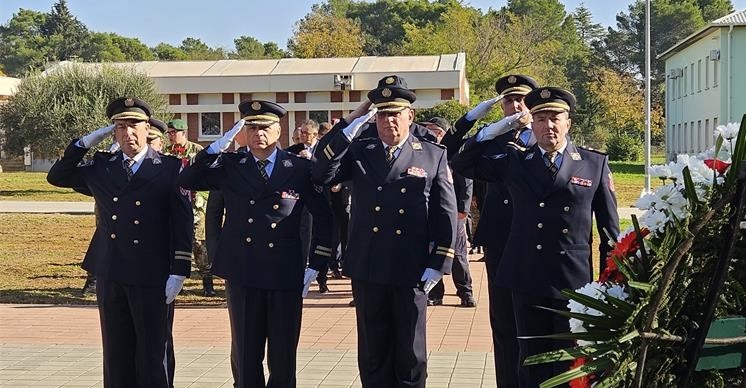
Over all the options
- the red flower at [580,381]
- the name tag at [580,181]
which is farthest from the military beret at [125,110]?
the red flower at [580,381]

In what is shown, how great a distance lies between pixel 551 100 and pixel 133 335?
8.90ft

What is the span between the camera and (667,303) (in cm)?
200

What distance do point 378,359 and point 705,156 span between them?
3.20m

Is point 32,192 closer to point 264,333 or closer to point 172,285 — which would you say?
point 172,285

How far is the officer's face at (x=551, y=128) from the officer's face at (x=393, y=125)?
2.77 feet

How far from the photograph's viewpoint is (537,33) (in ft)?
199

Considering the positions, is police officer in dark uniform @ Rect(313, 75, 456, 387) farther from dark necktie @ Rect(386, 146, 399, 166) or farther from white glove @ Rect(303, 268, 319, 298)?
white glove @ Rect(303, 268, 319, 298)

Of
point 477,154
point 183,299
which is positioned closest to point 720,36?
point 183,299

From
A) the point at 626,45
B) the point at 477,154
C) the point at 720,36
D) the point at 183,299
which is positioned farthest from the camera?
the point at 626,45

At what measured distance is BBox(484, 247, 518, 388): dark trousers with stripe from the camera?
5578mm

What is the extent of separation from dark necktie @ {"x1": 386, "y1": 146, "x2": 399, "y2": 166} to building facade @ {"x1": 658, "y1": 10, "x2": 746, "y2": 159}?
3244 centimetres

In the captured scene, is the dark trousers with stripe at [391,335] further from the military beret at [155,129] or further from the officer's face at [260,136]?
the military beret at [155,129]

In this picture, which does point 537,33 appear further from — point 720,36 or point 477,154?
point 477,154

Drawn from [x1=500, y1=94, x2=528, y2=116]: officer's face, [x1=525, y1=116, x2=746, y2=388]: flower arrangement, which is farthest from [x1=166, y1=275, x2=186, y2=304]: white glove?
[x1=525, y1=116, x2=746, y2=388]: flower arrangement
